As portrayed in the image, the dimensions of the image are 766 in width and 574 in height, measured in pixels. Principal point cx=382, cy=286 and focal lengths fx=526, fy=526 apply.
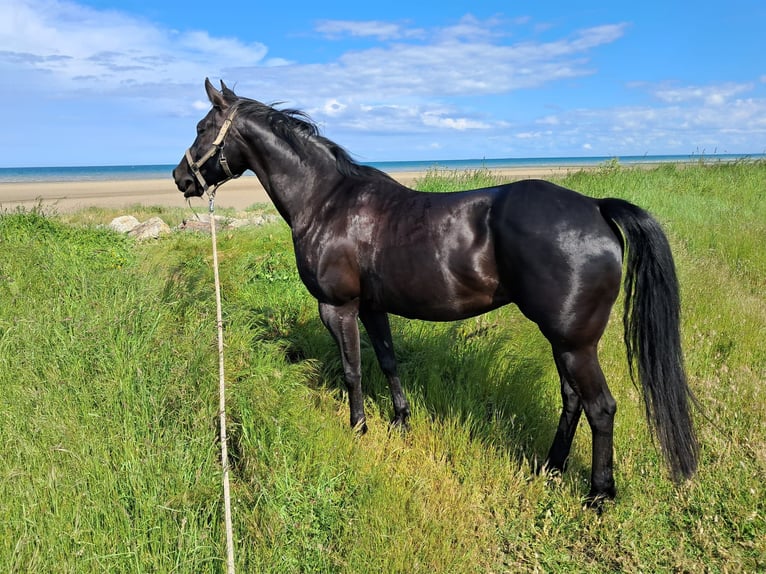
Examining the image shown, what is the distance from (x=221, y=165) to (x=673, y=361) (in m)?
3.32

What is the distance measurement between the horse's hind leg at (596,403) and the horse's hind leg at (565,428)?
1.00ft

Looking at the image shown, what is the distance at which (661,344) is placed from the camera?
9.82 feet

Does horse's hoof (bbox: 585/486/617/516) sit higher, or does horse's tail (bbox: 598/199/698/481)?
horse's tail (bbox: 598/199/698/481)

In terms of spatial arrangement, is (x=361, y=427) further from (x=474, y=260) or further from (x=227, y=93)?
(x=227, y=93)

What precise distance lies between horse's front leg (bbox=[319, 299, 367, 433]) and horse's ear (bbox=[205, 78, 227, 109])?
66.5 inches

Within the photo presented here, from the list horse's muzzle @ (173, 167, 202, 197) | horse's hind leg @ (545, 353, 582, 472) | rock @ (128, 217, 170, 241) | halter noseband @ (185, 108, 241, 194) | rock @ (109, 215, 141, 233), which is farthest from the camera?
rock @ (109, 215, 141, 233)

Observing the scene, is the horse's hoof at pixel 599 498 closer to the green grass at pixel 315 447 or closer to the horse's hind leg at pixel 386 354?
the green grass at pixel 315 447

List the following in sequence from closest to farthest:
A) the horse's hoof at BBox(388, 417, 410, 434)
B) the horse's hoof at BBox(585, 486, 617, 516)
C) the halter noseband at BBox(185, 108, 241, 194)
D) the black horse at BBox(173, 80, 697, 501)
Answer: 1. the black horse at BBox(173, 80, 697, 501)
2. the horse's hoof at BBox(585, 486, 617, 516)
3. the horse's hoof at BBox(388, 417, 410, 434)
4. the halter noseband at BBox(185, 108, 241, 194)

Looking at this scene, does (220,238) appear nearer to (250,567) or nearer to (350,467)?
(350,467)

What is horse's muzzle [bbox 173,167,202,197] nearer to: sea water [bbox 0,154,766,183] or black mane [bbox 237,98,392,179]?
black mane [bbox 237,98,392,179]

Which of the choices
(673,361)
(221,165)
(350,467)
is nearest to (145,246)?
(221,165)

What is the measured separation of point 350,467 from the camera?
10.1 ft

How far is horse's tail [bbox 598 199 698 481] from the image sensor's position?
9.65ft

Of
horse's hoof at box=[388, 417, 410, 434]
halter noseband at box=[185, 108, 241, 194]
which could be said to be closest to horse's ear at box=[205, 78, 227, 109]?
halter noseband at box=[185, 108, 241, 194]
